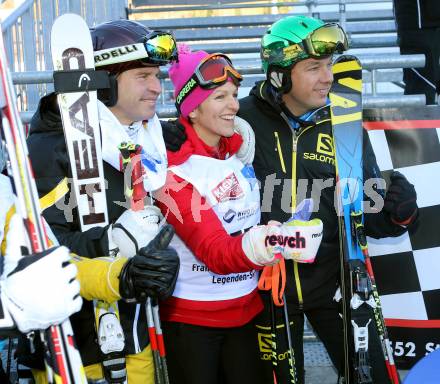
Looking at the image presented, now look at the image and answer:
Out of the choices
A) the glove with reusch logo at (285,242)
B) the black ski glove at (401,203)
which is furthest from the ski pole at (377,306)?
the glove with reusch logo at (285,242)

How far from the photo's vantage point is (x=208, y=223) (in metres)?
2.90

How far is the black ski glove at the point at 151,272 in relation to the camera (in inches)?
90.8

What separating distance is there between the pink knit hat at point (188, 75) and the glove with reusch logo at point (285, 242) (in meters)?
0.78

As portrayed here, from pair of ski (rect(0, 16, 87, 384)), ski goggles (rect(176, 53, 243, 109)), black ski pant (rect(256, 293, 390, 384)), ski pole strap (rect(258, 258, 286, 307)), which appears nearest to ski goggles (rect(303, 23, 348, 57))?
ski goggles (rect(176, 53, 243, 109))

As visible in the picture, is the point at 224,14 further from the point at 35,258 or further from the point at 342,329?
the point at 35,258

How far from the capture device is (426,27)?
4949 millimetres

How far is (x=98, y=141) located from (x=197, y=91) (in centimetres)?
63

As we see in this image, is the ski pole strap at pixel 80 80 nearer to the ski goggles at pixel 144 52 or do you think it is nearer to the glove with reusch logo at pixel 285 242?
the ski goggles at pixel 144 52

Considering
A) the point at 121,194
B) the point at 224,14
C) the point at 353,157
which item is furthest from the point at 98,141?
the point at 224,14

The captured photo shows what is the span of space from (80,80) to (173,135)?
1.77 feet

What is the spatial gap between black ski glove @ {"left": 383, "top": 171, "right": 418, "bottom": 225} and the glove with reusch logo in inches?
31.0

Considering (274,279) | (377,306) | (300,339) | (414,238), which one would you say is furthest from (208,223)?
(414,238)

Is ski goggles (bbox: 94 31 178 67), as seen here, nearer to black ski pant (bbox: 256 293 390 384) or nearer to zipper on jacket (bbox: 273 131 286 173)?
zipper on jacket (bbox: 273 131 286 173)

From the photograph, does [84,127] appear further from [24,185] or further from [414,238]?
[414,238]
